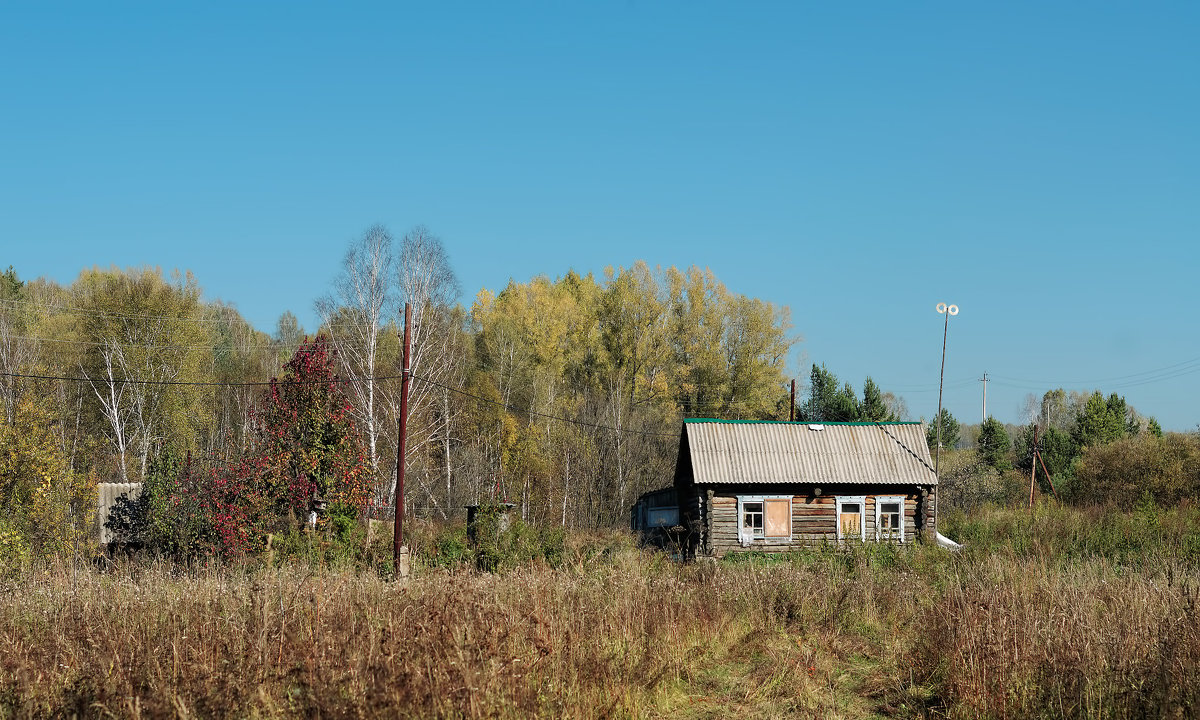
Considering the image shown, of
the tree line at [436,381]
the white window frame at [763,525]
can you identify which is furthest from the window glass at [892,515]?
the tree line at [436,381]

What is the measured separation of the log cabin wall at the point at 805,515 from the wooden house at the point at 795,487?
3cm

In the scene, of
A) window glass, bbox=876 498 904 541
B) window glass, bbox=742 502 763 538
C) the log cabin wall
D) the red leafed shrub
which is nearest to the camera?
the red leafed shrub

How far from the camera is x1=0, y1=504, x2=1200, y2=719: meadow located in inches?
259

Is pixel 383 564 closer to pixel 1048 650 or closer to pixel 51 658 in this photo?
pixel 51 658

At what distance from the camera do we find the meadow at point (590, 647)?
6570 millimetres

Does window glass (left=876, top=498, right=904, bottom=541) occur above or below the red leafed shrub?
below

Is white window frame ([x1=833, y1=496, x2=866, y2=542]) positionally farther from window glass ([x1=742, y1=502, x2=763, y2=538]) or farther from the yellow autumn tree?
the yellow autumn tree

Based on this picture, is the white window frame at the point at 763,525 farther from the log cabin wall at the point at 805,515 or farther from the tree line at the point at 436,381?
the tree line at the point at 436,381

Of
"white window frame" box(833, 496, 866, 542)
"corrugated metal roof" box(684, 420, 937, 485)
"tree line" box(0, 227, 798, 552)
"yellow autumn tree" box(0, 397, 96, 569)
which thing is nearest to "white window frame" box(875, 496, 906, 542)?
"white window frame" box(833, 496, 866, 542)

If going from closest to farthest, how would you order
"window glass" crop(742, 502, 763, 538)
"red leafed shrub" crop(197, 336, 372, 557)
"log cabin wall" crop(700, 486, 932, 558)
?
"red leafed shrub" crop(197, 336, 372, 557) < "log cabin wall" crop(700, 486, 932, 558) < "window glass" crop(742, 502, 763, 538)

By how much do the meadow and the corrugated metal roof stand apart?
42.4 feet

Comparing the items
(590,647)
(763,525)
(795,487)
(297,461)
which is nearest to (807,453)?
(795,487)

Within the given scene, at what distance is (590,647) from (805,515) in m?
18.6

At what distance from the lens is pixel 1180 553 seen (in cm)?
1911
